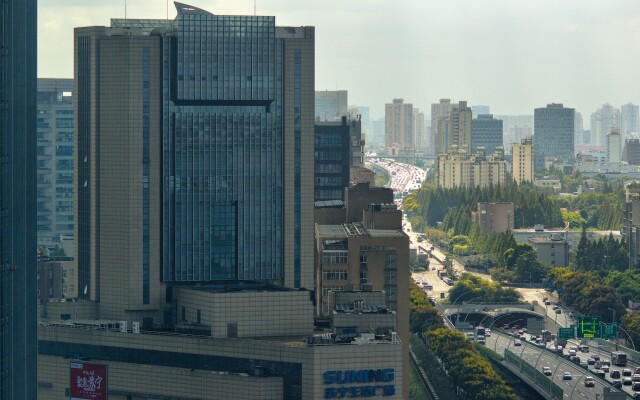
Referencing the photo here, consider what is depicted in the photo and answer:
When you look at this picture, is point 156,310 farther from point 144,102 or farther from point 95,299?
point 144,102

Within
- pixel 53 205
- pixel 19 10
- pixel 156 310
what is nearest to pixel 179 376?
pixel 156 310

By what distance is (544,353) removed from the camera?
154 meters

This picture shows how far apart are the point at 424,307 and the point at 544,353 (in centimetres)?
1088

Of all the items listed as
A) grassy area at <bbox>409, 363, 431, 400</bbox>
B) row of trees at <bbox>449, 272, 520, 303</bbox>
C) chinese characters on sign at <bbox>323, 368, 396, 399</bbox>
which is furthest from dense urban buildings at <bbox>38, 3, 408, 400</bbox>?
row of trees at <bbox>449, 272, 520, 303</bbox>

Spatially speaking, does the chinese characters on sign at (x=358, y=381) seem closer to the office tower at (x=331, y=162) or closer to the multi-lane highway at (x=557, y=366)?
the multi-lane highway at (x=557, y=366)

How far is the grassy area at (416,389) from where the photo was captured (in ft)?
385

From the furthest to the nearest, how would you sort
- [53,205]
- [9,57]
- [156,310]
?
[53,205], [156,310], [9,57]

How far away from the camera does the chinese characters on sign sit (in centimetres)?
8012

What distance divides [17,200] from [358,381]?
17.0 metres

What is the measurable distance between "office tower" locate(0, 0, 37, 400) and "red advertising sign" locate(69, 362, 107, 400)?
7361 millimetres

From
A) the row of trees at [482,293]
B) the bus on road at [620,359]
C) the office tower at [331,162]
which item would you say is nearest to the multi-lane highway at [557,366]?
the bus on road at [620,359]

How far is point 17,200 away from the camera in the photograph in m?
75.0

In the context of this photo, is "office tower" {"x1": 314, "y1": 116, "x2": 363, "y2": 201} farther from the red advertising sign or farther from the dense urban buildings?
the red advertising sign

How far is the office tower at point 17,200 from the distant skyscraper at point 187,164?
13080 millimetres
